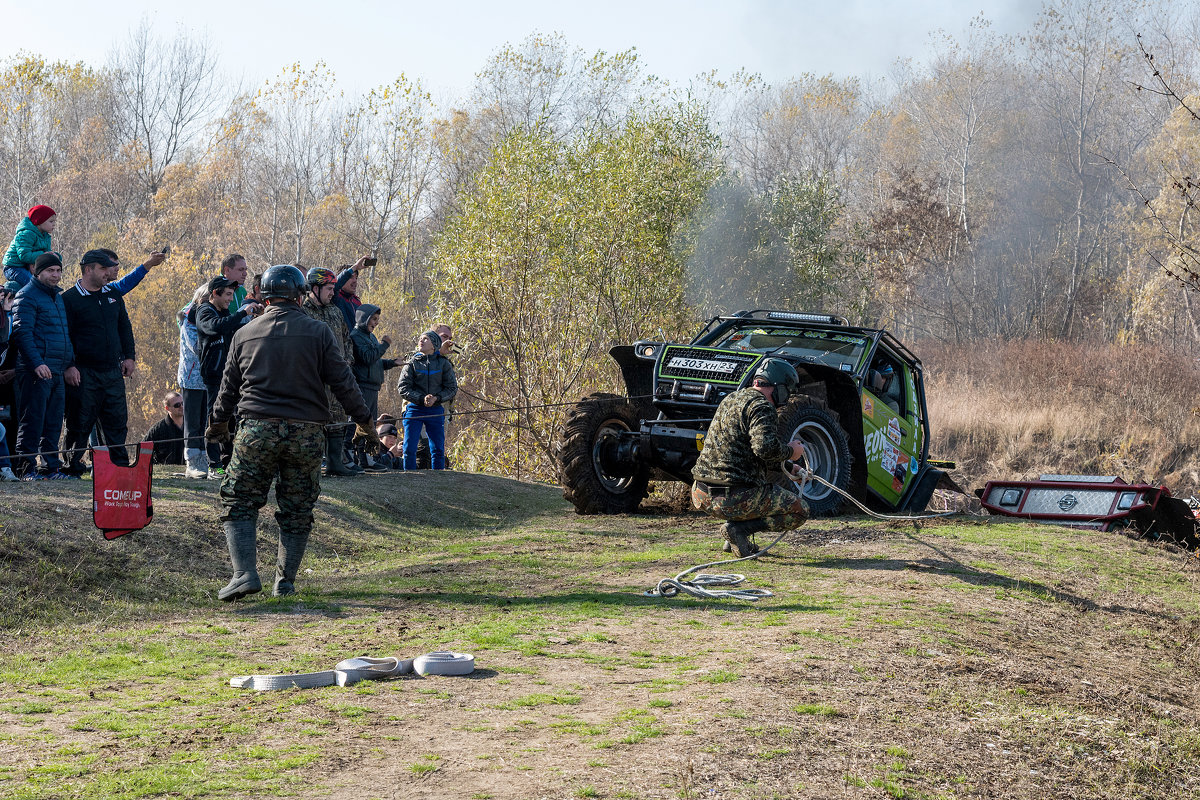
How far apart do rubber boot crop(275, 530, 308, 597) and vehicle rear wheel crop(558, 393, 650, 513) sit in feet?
13.5

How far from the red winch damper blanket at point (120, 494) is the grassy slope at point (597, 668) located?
40 cm

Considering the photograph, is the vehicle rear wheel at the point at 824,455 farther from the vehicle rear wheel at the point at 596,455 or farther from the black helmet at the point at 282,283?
the black helmet at the point at 282,283

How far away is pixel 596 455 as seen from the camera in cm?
1092

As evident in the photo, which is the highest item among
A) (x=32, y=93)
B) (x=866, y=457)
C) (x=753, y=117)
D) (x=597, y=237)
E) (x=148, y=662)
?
(x=753, y=117)

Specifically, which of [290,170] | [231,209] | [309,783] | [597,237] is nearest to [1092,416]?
[597,237]

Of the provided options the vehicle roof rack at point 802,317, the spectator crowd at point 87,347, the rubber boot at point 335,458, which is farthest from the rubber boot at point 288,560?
the vehicle roof rack at point 802,317

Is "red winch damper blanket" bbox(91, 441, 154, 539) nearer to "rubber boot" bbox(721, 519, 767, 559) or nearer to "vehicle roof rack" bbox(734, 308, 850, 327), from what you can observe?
"rubber boot" bbox(721, 519, 767, 559)

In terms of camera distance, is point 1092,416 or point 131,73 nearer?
point 1092,416

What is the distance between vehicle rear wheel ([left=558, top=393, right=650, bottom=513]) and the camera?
10789 mm

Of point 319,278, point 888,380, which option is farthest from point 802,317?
point 319,278

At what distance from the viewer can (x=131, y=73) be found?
4975 centimetres

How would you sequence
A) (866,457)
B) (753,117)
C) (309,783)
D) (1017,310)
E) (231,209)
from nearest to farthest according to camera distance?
(309,783)
(866,457)
(1017,310)
(231,209)
(753,117)

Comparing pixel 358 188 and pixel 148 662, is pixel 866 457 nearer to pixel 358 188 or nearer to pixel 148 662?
pixel 148 662

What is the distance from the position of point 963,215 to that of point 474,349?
3519cm
